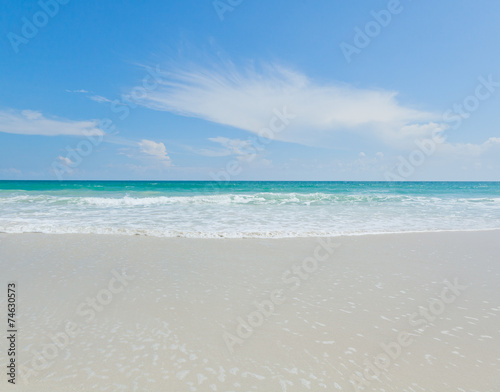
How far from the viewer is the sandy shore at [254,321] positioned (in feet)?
9.07

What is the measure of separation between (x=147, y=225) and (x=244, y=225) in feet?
12.3

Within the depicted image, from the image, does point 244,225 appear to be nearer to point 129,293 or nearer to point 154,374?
point 129,293

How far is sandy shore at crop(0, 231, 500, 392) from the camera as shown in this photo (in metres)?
Answer: 2.76

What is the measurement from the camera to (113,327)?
3631 millimetres

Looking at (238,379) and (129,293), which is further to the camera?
(129,293)

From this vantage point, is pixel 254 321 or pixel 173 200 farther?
pixel 173 200

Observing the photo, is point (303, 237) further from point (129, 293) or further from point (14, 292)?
point (14, 292)

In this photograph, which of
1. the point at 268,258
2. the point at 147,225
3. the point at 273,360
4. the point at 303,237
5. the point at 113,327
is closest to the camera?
the point at 273,360

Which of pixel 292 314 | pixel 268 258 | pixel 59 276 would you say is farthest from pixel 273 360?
pixel 59 276

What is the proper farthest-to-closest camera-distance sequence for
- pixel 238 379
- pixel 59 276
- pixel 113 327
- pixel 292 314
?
pixel 59 276, pixel 292 314, pixel 113 327, pixel 238 379

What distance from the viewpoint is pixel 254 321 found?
3.84 metres

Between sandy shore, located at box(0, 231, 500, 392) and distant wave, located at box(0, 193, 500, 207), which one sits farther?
distant wave, located at box(0, 193, 500, 207)

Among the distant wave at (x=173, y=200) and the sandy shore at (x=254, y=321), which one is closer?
the sandy shore at (x=254, y=321)

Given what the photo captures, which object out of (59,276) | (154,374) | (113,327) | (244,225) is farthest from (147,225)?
(154,374)
